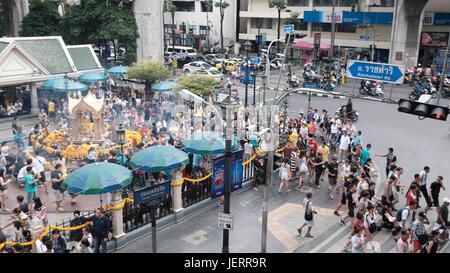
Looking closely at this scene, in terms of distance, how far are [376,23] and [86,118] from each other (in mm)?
40346

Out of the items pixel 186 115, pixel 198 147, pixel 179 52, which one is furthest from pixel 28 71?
pixel 179 52

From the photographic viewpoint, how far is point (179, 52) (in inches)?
2272

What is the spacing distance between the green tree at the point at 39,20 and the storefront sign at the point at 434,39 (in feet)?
134

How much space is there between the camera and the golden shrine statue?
20.8 m

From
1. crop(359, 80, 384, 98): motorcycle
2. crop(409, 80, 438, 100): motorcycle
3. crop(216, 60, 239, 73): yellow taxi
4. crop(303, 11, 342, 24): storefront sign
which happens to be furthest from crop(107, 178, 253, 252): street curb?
crop(303, 11, 342, 24): storefront sign

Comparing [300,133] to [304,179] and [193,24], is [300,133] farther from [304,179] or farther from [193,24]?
[193,24]

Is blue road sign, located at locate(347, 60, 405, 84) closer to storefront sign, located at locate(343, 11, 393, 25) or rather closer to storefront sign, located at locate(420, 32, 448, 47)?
storefront sign, located at locate(343, 11, 393, 25)

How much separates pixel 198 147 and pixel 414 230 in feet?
24.5

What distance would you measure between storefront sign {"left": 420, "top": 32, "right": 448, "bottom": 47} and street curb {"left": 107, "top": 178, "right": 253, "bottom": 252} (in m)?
42.5

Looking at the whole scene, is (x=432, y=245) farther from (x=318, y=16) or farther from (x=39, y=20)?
(x=318, y=16)

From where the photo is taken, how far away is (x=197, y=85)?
29125mm

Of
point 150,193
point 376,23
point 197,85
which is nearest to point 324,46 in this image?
point 376,23

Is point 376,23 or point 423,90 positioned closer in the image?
point 423,90

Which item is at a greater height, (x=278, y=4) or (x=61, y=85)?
(x=278, y=4)
